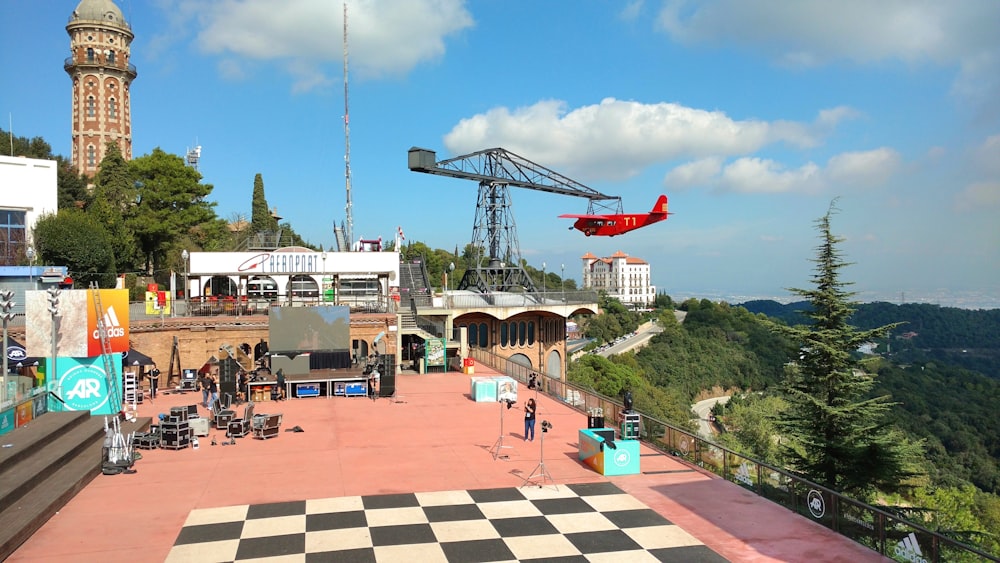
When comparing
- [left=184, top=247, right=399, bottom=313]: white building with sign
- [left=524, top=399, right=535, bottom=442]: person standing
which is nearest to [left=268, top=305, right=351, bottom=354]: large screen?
[left=184, top=247, right=399, bottom=313]: white building with sign

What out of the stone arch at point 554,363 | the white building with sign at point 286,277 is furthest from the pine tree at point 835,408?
the stone arch at point 554,363

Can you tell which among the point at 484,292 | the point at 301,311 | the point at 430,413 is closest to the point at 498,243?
the point at 484,292

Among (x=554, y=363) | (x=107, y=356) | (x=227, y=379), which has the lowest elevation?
(x=554, y=363)

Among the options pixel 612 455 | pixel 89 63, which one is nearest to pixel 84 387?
pixel 612 455

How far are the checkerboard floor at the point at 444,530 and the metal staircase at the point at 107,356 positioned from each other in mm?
9592

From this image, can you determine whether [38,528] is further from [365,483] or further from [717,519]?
[717,519]

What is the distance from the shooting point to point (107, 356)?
2175cm

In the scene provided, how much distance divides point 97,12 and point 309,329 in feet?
191

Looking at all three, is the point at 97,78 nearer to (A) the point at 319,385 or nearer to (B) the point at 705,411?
(A) the point at 319,385

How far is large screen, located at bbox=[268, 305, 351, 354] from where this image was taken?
100 ft

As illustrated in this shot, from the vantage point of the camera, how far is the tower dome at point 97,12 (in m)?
69.5

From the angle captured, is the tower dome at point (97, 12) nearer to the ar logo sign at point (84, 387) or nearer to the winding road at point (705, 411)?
the ar logo sign at point (84, 387)

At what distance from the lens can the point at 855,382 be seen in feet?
77.0

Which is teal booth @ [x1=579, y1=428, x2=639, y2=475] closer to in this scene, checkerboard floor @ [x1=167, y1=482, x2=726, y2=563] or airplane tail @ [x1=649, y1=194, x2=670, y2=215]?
checkerboard floor @ [x1=167, y1=482, x2=726, y2=563]
